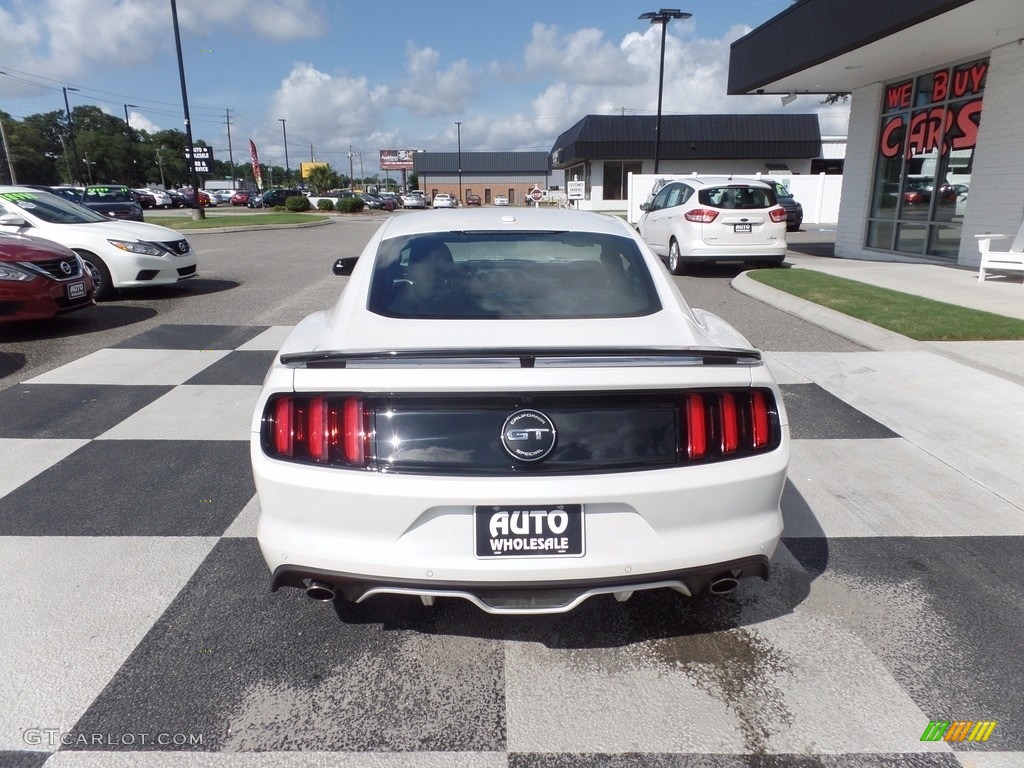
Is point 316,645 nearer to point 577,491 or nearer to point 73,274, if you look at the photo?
point 577,491

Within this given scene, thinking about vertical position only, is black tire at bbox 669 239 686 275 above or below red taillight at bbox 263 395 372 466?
below

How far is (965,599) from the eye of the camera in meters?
3.08

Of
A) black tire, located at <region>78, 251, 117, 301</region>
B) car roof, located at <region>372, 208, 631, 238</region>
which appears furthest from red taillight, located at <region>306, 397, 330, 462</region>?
black tire, located at <region>78, 251, 117, 301</region>

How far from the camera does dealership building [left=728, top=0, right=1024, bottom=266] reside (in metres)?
11.5

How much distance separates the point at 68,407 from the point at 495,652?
4.44m

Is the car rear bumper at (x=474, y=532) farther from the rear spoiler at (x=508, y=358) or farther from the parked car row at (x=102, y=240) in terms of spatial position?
the parked car row at (x=102, y=240)

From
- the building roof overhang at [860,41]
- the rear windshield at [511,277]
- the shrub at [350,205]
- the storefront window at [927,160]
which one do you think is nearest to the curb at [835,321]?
the building roof overhang at [860,41]

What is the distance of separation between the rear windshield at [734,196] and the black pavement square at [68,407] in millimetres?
9834

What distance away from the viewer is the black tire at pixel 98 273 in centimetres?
991

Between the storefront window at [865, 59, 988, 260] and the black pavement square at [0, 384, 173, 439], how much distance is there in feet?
45.9

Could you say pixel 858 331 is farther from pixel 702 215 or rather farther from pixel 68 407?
pixel 68 407

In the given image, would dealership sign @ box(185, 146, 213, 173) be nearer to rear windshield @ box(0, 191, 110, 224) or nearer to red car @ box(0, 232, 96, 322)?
rear windshield @ box(0, 191, 110, 224)

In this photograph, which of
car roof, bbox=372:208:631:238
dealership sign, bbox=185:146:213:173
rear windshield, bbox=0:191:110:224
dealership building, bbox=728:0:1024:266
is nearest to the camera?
car roof, bbox=372:208:631:238

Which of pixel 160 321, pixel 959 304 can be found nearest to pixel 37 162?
pixel 160 321
